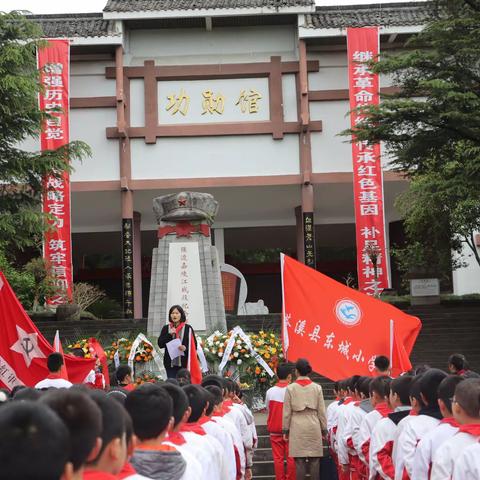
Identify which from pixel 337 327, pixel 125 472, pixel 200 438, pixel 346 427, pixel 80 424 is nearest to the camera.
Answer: pixel 80 424

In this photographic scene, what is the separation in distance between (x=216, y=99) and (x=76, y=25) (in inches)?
168

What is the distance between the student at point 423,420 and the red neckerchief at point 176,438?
4.40ft

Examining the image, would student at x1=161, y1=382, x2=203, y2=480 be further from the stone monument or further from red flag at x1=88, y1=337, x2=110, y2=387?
the stone monument

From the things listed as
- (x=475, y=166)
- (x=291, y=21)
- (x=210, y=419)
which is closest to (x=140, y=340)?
(x=475, y=166)

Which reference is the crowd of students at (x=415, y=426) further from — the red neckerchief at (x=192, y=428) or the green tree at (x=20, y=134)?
the green tree at (x=20, y=134)

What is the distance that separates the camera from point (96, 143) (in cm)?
2127

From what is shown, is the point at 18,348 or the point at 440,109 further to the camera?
the point at 440,109

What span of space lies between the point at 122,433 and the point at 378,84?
19.0 meters

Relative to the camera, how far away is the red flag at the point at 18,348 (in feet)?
24.6

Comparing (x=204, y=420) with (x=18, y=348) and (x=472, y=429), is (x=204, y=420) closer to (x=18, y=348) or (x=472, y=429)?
(x=472, y=429)

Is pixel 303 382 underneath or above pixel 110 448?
underneath

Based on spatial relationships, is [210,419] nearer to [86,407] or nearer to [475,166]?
[86,407]

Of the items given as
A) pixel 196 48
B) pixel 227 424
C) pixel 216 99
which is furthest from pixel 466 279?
pixel 227 424

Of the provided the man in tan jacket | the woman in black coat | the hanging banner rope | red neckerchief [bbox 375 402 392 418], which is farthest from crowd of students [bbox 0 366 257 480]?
the hanging banner rope
